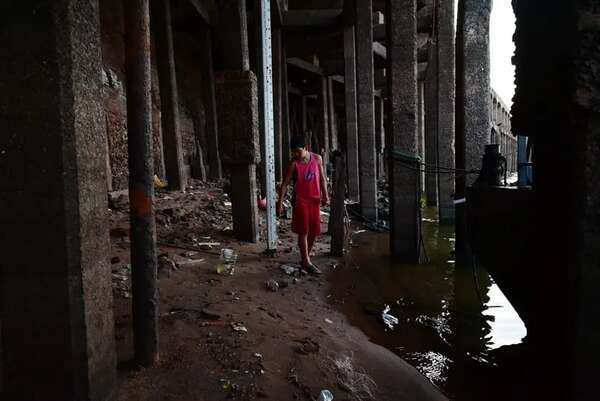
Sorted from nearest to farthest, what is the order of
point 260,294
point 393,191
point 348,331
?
point 348,331 < point 260,294 < point 393,191

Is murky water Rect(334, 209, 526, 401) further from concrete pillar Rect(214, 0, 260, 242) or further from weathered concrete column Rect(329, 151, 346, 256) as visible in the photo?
concrete pillar Rect(214, 0, 260, 242)

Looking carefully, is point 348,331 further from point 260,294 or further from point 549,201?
point 549,201

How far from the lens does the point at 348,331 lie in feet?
12.9

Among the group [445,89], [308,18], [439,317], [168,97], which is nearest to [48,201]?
[439,317]

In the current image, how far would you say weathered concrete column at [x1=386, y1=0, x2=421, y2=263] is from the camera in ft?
20.5

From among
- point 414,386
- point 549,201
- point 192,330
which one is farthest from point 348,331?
point 549,201

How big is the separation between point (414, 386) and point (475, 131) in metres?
4.09

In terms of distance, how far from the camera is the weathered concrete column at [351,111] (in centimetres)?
1126

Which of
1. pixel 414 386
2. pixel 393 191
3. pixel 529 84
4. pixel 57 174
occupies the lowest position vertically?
pixel 414 386

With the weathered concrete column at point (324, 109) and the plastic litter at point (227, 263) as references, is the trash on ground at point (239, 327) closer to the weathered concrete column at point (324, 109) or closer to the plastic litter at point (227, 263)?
the plastic litter at point (227, 263)

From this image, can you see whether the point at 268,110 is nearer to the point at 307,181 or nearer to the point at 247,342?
the point at 307,181

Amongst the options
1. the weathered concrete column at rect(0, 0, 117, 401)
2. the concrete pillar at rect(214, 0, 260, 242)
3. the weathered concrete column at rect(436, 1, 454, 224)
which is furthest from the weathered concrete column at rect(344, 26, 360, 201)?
the weathered concrete column at rect(0, 0, 117, 401)

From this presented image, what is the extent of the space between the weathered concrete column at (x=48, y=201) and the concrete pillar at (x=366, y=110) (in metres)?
8.42

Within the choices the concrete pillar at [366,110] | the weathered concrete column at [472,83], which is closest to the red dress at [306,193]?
the weathered concrete column at [472,83]
